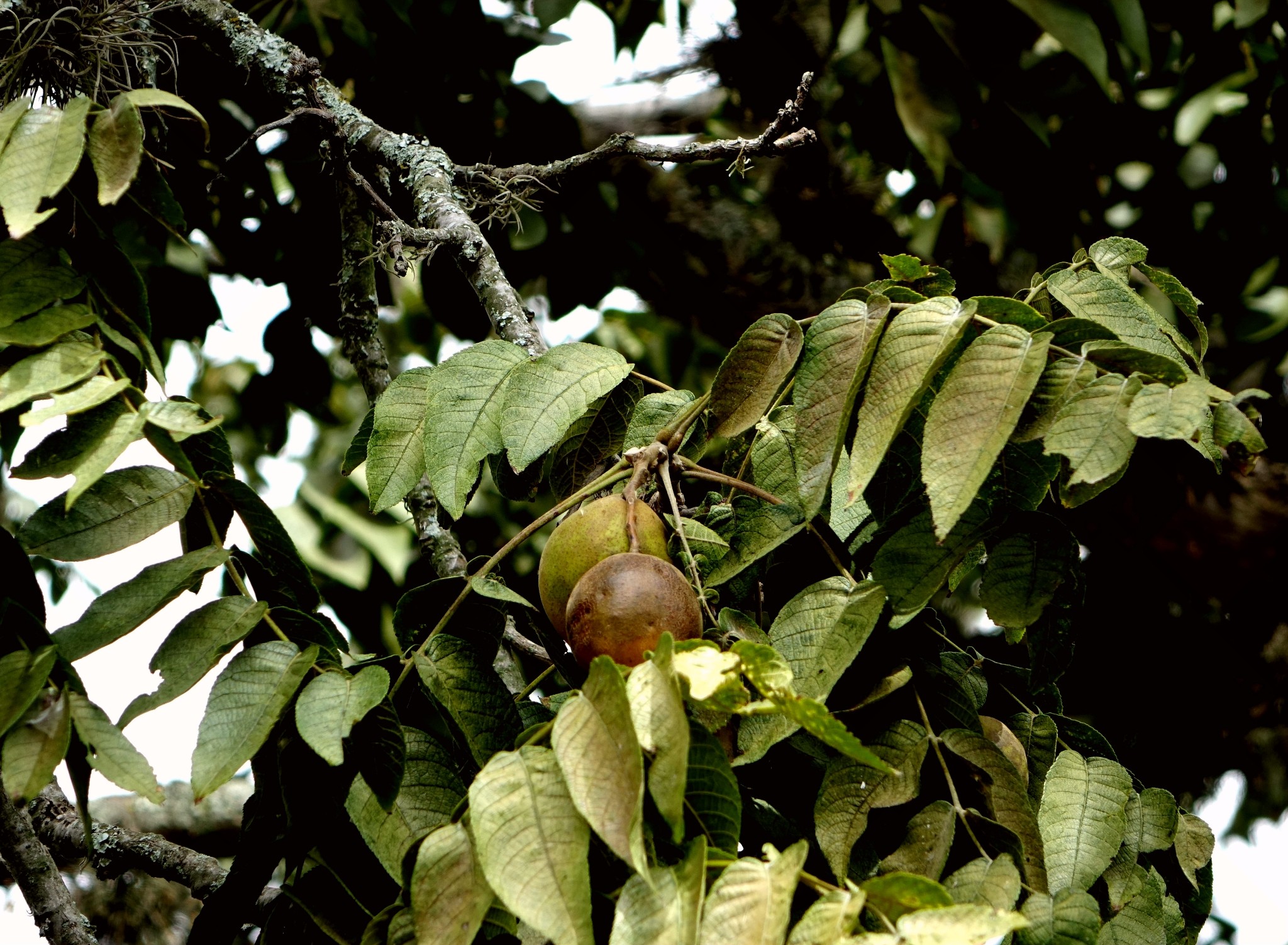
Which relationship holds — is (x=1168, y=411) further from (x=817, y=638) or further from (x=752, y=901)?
(x=752, y=901)

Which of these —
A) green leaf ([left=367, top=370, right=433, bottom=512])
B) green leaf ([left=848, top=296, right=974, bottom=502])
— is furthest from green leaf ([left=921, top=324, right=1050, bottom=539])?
green leaf ([left=367, top=370, right=433, bottom=512])

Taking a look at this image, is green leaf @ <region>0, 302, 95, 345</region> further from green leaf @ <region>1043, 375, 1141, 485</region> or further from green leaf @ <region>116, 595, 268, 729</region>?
green leaf @ <region>1043, 375, 1141, 485</region>

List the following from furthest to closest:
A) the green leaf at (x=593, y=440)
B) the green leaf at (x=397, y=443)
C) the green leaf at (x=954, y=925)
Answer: the green leaf at (x=593, y=440) → the green leaf at (x=397, y=443) → the green leaf at (x=954, y=925)

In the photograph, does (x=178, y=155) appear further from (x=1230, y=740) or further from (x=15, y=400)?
(x=1230, y=740)

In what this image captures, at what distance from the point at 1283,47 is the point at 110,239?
8.75 feet

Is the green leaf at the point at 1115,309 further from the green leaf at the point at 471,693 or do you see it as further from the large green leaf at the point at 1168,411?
the green leaf at the point at 471,693

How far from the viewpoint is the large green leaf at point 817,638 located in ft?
2.70

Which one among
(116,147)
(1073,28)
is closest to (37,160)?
(116,147)

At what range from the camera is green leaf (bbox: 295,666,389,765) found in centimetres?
77

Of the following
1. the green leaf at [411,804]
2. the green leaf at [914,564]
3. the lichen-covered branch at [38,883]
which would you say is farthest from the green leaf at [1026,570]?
the lichen-covered branch at [38,883]

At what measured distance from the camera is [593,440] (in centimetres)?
120

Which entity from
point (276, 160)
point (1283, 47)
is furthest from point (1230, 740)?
point (276, 160)

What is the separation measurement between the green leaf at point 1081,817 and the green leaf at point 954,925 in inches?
8.9

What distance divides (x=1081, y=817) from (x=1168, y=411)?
304 millimetres
